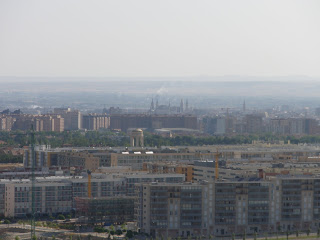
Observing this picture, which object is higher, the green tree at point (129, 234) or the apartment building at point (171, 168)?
the apartment building at point (171, 168)

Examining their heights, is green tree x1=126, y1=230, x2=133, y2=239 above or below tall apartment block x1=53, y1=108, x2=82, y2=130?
above

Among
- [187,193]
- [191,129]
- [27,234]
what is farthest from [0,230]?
[191,129]

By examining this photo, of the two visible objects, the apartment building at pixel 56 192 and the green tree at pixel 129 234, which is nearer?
the green tree at pixel 129 234

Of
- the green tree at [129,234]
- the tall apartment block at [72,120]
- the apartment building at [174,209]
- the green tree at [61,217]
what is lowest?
the tall apartment block at [72,120]

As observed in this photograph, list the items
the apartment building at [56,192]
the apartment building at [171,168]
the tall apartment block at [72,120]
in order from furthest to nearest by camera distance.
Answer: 1. the tall apartment block at [72,120]
2. the apartment building at [171,168]
3. the apartment building at [56,192]

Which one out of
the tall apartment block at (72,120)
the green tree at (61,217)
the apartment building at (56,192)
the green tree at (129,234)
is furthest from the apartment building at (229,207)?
the tall apartment block at (72,120)

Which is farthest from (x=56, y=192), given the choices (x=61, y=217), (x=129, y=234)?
(x=129, y=234)

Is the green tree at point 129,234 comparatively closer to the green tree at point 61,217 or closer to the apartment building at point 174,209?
the apartment building at point 174,209

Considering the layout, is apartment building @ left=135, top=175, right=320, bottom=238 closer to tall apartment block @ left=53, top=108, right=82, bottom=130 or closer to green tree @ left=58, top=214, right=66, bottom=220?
green tree @ left=58, top=214, right=66, bottom=220

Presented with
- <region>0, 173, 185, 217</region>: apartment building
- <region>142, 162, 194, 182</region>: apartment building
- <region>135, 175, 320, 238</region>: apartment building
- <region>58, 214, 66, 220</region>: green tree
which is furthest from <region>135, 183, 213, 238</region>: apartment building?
<region>142, 162, 194, 182</region>: apartment building

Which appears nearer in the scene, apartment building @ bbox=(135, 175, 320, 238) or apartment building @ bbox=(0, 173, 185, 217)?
apartment building @ bbox=(135, 175, 320, 238)

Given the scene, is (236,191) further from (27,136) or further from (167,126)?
(167,126)

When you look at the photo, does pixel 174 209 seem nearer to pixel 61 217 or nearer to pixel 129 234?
pixel 129 234
